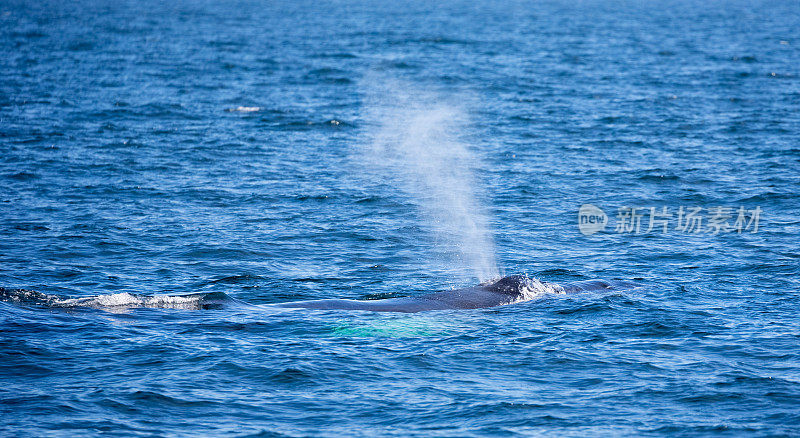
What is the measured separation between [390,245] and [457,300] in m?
7.41

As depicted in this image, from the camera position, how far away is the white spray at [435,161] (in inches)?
1227

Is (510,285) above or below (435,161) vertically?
below

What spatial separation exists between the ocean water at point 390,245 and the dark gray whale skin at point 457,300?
507mm

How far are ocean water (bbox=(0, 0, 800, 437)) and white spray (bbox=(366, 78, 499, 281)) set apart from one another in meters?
0.21

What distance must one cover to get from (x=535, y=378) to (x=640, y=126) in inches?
1296

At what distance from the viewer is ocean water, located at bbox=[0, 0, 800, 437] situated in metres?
17.5

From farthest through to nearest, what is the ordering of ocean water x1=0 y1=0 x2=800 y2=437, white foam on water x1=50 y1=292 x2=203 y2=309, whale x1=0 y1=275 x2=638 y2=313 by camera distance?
whale x1=0 y1=275 x2=638 y2=313 < white foam on water x1=50 y1=292 x2=203 y2=309 < ocean water x1=0 y1=0 x2=800 y2=437

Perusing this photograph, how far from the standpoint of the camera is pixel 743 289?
24891 mm

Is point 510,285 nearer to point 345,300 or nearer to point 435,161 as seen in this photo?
point 345,300

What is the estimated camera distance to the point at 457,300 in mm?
23109

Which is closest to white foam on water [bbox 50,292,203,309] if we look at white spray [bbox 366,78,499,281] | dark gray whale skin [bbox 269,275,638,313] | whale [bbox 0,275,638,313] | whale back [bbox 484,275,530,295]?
whale [bbox 0,275,638,313]

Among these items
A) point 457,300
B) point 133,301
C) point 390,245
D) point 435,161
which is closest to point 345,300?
point 457,300

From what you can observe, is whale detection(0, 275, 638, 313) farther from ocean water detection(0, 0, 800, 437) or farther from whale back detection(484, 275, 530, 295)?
ocean water detection(0, 0, 800, 437)

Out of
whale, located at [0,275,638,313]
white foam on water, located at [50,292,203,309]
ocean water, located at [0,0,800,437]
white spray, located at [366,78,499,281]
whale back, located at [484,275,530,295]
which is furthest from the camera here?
white spray, located at [366,78,499,281]
